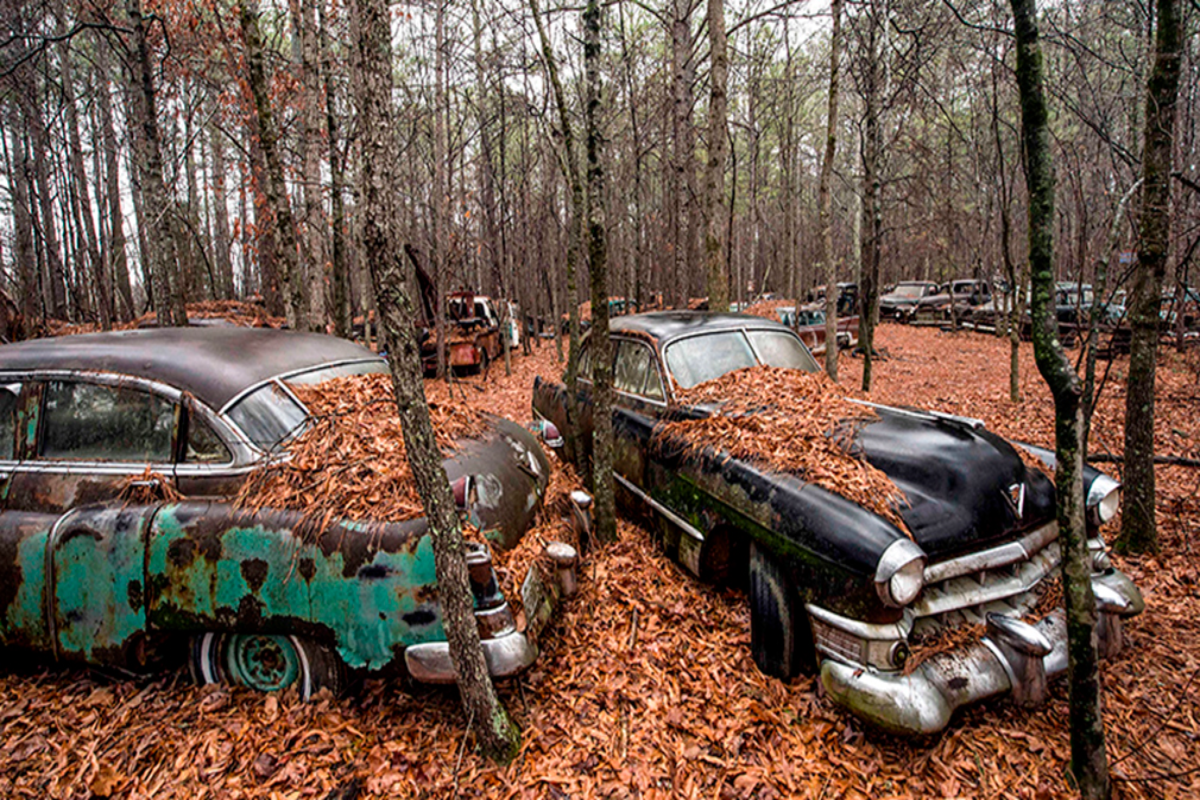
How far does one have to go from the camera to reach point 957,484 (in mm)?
3072

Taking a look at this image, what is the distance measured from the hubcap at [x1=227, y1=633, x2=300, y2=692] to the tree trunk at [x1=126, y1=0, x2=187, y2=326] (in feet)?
20.4

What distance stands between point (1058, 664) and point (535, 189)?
792 inches

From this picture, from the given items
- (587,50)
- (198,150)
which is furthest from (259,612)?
(198,150)

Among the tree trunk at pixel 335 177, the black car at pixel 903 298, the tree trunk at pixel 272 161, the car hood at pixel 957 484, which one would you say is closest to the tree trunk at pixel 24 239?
the tree trunk at pixel 335 177

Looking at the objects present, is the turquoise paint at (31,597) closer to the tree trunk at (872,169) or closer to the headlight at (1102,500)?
the headlight at (1102,500)

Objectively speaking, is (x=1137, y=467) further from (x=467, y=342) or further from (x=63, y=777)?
(x=467, y=342)

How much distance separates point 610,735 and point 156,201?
8129mm

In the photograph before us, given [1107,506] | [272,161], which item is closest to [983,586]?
[1107,506]

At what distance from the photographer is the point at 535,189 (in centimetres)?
2036

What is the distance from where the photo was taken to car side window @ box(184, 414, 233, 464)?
306cm

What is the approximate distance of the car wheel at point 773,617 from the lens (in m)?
3.12

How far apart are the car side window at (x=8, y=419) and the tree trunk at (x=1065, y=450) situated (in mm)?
5110

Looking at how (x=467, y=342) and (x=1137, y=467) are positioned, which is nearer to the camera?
(x=1137, y=467)

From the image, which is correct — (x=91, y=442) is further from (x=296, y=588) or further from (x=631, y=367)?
(x=631, y=367)
